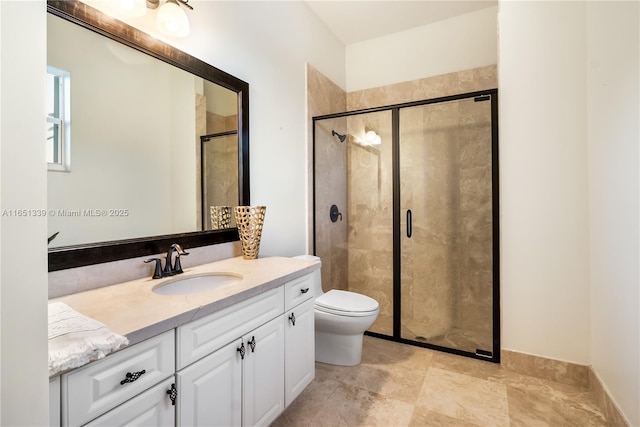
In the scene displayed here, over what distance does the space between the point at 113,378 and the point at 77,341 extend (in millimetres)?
161

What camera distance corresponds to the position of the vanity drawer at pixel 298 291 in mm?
1405

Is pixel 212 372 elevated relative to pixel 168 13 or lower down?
lower down

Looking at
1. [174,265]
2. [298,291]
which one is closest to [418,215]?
[298,291]

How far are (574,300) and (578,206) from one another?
57cm

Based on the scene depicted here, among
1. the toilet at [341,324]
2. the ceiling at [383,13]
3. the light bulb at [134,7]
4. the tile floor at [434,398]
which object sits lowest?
the tile floor at [434,398]

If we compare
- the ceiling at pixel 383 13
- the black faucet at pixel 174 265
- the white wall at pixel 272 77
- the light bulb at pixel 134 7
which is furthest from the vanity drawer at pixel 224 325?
the ceiling at pixel 383 13

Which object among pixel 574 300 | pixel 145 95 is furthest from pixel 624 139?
pixel 145 95

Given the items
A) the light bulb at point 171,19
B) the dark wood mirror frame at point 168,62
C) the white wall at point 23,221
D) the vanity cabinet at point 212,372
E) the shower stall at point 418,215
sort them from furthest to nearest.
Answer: the shower stall at point 418,215 → the light bulb at point 171,19 → the dark wood mirror frame at point 168,62 → the vanity cabinet at point 212,372 → the white wall at point 23,221

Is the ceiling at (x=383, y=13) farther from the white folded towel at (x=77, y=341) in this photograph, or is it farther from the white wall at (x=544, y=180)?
the white folded towel at (x=77, y=341)

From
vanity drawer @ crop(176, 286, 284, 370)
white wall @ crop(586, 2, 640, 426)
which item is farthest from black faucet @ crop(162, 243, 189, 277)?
white wall @ crop(586, 2, 640, 426)

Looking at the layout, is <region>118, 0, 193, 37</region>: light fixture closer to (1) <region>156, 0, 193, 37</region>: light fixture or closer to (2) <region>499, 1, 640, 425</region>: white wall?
(1) <region>156, 0, 193, 37</region>: light fixture

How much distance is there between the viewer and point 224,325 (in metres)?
1.07

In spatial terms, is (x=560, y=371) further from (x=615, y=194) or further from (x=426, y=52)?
(x=426, y=52)

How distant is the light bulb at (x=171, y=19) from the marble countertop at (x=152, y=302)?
113 centimetres
